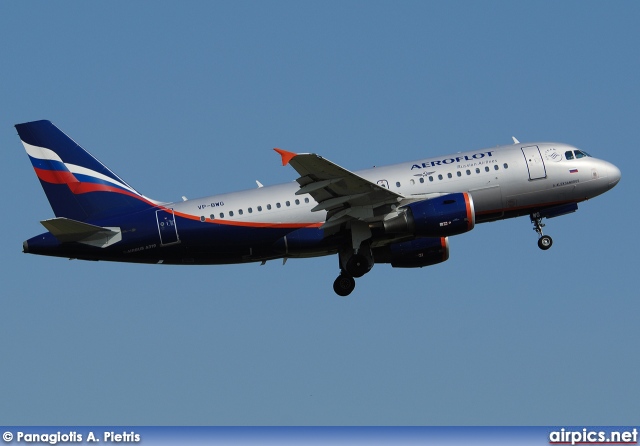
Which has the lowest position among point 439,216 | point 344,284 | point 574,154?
point 344,284

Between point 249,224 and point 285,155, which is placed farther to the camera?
point 249,224

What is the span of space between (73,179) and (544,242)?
22.5m

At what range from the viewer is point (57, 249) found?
56281 mm

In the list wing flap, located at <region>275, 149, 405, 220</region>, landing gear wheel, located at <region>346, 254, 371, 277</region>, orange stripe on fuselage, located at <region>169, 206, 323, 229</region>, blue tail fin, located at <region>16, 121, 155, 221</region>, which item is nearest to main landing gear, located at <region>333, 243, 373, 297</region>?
landing gear wheel, located at <region>346, 254, 371, 277</region>

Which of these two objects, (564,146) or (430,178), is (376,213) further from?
(564,146)

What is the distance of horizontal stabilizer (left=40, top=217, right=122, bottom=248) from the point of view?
55312 millimetres

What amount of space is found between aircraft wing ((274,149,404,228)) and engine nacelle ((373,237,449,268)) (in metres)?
4.75

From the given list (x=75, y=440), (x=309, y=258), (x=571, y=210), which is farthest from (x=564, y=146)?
(x=75, y=440)

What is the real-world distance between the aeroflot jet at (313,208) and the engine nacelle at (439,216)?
45 mm

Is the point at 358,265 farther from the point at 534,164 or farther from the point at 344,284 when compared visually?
the point at 534,164

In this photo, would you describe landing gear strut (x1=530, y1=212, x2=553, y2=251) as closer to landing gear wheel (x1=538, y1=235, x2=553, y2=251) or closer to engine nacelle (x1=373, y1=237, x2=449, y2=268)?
landing gear wheel (x1=538, y1=235, x2=553, y2=251)

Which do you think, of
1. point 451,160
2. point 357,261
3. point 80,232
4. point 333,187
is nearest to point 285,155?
point 333,187

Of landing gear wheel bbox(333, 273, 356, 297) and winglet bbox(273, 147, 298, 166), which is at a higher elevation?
winglet bbox(273, 147, 298, 166)

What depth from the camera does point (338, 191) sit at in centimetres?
5541
